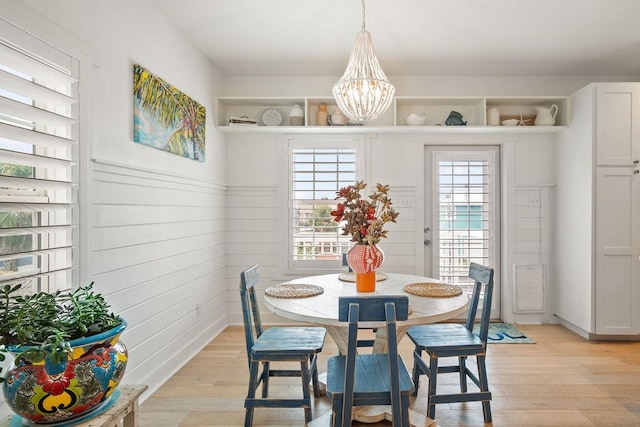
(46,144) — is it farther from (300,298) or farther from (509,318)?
(509,318)

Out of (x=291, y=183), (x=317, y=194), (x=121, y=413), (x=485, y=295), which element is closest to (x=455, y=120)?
(x=317, y=194)

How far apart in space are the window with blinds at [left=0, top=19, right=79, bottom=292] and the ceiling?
1278 mm

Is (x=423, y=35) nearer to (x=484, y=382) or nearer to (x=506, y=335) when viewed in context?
(x=484, y=382)

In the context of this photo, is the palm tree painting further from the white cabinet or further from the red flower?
the white cabinet

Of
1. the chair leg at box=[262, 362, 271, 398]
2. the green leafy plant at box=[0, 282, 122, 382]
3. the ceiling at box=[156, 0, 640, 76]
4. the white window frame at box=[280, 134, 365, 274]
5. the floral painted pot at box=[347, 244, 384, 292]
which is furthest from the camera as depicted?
the white window frame at box=[280, 134, 365, 274]

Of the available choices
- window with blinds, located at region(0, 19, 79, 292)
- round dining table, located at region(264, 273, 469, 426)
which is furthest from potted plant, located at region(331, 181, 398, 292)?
window with blinds, located at region(0, 19, 79, 292)

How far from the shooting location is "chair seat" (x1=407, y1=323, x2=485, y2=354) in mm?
2109

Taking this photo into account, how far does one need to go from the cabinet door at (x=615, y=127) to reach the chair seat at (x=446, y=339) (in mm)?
2364

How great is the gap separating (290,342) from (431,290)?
0.90m

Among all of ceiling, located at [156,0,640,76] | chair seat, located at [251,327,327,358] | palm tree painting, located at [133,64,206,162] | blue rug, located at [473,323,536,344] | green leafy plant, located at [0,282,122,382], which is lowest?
blue rug, located at [473,323,536,344]

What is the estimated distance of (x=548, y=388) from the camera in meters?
2.61

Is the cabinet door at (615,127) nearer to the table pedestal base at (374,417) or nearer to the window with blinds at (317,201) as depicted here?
the window with blinds at (317,201)

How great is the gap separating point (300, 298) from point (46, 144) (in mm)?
1419

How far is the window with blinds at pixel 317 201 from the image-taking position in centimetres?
407
